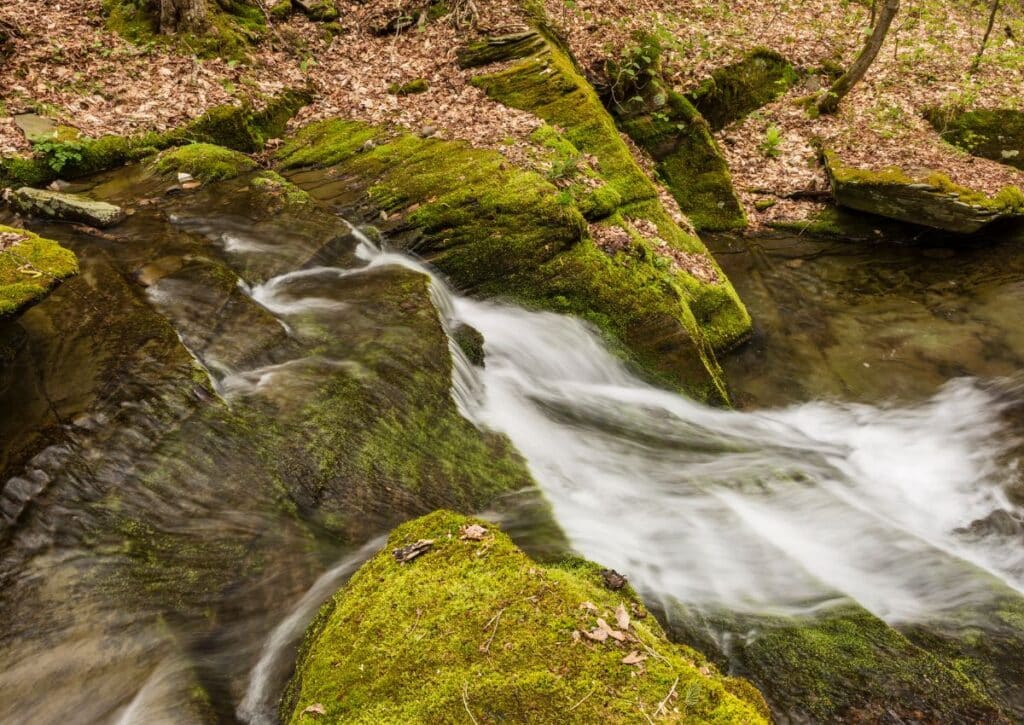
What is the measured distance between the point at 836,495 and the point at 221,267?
23.0ft

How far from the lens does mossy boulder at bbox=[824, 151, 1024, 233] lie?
10070 mm

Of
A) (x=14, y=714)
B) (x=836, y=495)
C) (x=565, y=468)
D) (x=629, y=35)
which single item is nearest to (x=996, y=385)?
(x=836, y=495)

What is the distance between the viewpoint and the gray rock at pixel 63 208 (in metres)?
6.94

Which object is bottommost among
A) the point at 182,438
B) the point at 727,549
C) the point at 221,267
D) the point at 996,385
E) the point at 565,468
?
the point at 996,385

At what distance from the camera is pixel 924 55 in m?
14.7

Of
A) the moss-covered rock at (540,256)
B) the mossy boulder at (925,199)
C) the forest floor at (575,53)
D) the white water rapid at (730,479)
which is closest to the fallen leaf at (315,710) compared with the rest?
the white water rapid at (730,479)

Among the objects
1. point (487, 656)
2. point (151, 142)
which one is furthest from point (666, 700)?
point (151, 142)

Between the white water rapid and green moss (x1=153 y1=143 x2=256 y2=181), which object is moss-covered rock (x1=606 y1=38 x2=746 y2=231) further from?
green moss (x1=153 y1=143 x2=256 y2=181)

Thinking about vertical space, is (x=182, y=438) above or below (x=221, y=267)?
below

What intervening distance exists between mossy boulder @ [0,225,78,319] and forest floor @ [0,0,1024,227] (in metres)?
3.90

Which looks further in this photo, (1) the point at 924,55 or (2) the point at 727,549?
(1) the point at 924,55

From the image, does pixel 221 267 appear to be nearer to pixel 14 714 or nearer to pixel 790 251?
pixel 14 714

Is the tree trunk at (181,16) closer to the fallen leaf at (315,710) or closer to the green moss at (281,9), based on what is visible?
the green moss at (281,9)

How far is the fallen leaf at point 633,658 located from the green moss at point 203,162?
8.16 metres
